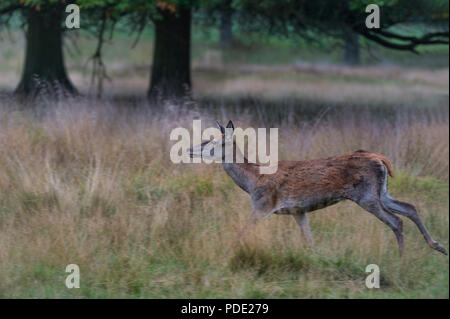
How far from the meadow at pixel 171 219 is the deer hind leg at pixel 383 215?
9.6 inches

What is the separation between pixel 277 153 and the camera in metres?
9.95

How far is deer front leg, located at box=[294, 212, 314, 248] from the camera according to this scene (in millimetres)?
7070

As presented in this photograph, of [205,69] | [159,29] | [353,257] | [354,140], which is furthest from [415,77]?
[353,257]

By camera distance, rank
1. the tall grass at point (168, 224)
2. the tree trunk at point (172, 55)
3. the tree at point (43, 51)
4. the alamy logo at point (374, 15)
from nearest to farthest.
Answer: the tall grass at point (168, 224) < the alamy logo at point (374, 15) < the tree trunk at point (172, 55) < the tree at point (43, 51)

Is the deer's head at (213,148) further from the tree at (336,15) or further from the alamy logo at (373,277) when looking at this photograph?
the tree at (336,15)

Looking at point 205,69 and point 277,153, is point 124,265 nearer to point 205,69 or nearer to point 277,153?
point 277,153

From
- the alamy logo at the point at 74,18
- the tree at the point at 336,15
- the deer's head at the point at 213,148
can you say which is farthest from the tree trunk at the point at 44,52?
the deer's head at the point at 213,148

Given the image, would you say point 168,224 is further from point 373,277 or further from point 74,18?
point 74,18

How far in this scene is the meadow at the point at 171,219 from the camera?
6465mm

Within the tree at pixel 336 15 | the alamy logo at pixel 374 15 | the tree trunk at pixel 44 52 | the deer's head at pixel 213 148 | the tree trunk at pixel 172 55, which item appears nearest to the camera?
the deer's head at pixel 213 148

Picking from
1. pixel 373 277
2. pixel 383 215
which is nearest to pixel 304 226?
pixel 383 215

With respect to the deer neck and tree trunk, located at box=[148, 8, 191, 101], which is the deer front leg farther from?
tree trunk, located at box=[148, 8, 191, 101]

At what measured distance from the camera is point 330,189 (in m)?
6.89

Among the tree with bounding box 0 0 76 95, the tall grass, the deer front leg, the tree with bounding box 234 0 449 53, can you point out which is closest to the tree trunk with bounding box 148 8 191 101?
the tree with bounding box 234 0 449 53
